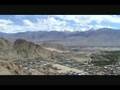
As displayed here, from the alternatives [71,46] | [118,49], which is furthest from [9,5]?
[118,49]

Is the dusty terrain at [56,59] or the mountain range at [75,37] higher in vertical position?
the mountain range at [75,37]

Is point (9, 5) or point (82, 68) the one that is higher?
point (9, 5)

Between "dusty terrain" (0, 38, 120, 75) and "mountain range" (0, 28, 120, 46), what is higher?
"mountain range" (0, 28, 120, 46)

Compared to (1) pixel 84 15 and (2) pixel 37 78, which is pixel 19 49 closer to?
(2) pixel 37 78

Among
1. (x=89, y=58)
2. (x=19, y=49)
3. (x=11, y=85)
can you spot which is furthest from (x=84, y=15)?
(x=11, y=85)

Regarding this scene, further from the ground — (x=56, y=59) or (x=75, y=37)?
(x=75, y=37)

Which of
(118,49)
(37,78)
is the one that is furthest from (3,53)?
(118,49)

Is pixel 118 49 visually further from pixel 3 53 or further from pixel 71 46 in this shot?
pixel 3 53

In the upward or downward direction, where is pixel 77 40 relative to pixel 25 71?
upward

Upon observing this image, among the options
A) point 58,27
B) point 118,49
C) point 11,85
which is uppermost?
point 58,27
